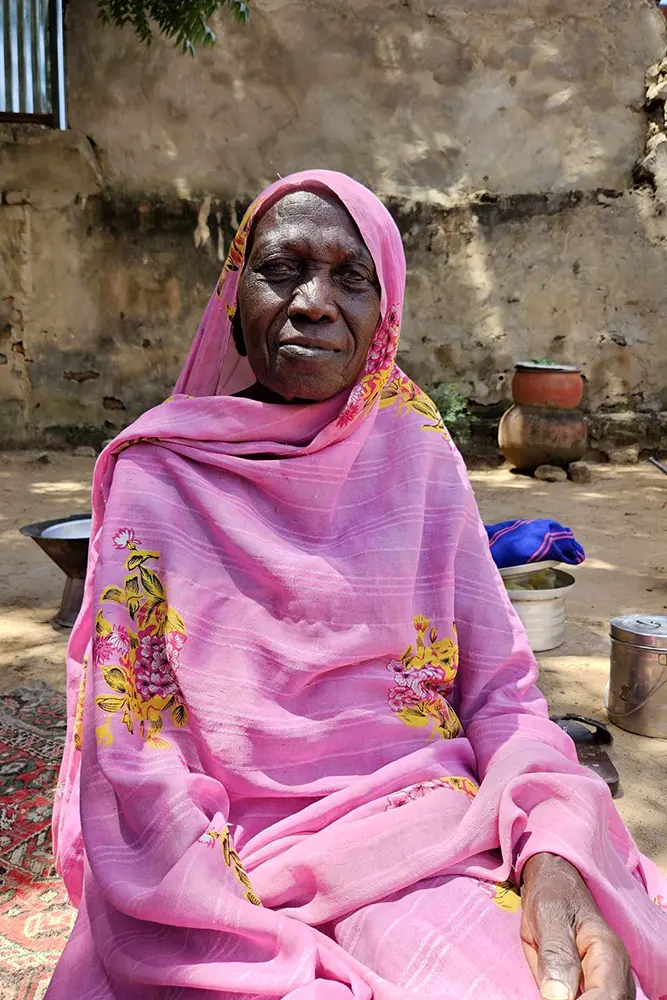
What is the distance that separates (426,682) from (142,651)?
1.58 ft

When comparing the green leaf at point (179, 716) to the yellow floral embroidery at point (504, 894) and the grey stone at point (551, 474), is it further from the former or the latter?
the grey stone at point (551, 474)

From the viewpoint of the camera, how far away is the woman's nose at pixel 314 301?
1524 mm

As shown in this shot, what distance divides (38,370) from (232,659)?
7324 millimetres

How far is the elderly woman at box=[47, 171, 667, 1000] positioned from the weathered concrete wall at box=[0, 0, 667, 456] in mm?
6719

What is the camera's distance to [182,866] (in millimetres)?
1195

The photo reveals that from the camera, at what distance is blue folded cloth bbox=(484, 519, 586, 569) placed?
358 cm

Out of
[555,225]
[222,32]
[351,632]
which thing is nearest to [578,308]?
[555,225]

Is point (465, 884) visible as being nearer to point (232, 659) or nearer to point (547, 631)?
point (232, 659)

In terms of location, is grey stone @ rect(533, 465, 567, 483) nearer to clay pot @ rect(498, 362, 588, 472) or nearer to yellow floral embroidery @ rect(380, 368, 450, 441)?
clay pot @ rect(498, 362, 588, 472)

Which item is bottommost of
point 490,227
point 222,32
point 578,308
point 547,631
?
point 547,631

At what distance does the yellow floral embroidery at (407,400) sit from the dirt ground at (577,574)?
1429 mm

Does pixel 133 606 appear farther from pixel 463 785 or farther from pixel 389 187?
pixel 389 187

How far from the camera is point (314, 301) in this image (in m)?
1.52

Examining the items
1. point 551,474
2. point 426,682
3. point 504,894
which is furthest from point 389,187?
point 504,894
